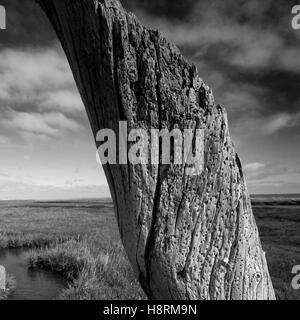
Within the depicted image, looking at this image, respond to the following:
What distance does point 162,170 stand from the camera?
7.84ft

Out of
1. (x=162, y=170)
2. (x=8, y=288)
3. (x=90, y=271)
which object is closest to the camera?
(x=162, y=170)

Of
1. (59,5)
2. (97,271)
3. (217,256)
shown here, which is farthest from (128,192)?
(97,271)

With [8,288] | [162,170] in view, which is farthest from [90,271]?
[162,170]

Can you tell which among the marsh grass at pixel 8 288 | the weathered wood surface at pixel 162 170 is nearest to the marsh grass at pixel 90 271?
the marsh grass at pixel 8 288

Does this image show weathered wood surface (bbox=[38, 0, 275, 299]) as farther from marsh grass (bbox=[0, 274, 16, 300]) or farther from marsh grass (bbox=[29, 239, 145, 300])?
marsh grass (bbox=[0, 274, 16, 300])

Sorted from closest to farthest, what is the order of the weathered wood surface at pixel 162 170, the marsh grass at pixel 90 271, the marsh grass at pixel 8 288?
1. the weathered wood surface at pixel 162 170
2. the marsh grass at pixel 90 271
3. the marsh grass at pixel 8 288

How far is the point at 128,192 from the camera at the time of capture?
2441 millimetres

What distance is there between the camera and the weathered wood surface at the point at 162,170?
2.30 metres

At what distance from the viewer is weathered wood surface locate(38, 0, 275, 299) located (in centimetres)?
230

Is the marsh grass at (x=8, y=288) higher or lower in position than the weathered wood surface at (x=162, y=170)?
lower

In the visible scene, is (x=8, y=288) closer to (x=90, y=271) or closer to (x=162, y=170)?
(x=90, y=271)

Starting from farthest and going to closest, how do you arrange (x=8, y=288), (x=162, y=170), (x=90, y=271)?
(x=90, y=271) → (x=8, y=288) → (x=162, y=170)

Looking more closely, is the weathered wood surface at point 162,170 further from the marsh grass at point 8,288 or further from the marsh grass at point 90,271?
the marsh grass at point 8,288

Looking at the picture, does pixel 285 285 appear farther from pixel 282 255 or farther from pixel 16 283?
pixel 16 283
